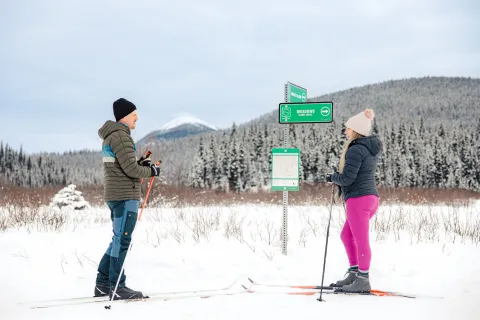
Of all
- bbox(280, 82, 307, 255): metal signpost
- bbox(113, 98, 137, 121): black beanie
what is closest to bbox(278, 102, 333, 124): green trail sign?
bbox(280, 82, 307, 255): metal signpost

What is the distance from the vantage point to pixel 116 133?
428 cm

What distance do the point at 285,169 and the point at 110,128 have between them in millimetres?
2872

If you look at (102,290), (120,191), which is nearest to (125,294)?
(102,290)

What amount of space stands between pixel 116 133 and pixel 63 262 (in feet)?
8.34

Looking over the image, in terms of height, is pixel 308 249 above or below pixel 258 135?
below

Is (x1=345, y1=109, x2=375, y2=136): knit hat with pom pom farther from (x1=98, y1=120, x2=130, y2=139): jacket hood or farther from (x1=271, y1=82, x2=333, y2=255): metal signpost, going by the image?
(x1=98, y1=120, x2=130, y2=139): jacket hood

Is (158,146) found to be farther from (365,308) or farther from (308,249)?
(365,308)

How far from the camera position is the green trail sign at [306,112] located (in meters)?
6.03

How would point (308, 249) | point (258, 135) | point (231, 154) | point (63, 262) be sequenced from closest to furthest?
point (63, 262)
point (308, 249)
point (231, 154)
point (258, 135)

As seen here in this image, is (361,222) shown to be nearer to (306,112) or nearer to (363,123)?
(363,123)

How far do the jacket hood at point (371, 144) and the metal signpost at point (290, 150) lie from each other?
1409 mm

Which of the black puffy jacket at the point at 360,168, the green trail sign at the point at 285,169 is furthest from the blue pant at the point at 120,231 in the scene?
the green trail sign at the point at 285,169

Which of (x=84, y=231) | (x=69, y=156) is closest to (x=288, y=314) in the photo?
(x=84, y=231)

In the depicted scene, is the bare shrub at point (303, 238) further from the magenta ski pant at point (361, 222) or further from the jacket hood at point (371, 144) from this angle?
the jacket hood at point (371, 144)
